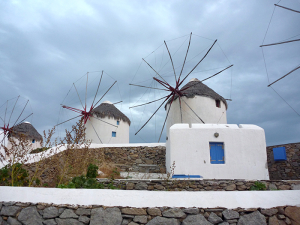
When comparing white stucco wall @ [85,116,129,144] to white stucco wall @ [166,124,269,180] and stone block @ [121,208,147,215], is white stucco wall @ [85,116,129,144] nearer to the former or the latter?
white stucco wall @ [166,124,269,180]

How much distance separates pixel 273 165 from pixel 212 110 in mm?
4164

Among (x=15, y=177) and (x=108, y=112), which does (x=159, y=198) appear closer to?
(x=15, y=177)

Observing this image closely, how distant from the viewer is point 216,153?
9062mm

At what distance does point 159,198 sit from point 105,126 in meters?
13.4

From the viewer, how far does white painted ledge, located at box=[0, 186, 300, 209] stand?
4.76 meters

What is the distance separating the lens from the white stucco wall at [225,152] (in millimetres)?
8812

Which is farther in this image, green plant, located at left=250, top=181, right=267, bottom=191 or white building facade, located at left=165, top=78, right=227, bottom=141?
white building facade, located at left=165, top=78, right=227, bottom=141

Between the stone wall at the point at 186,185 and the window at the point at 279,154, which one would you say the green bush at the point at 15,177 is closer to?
the stone wall at the point at 186,185

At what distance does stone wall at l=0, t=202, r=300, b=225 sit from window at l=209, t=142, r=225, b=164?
13.5ft

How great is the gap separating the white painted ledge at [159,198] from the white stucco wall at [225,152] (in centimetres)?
380

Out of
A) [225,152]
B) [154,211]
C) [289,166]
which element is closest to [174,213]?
[154,211]

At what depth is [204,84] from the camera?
15336 mm

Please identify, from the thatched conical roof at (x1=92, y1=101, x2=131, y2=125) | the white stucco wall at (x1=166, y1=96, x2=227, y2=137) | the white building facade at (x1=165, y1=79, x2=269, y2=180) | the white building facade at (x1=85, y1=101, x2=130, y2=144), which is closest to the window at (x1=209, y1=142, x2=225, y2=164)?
the white building facade at (x1=165, y1=79, x2=269, y2=180)

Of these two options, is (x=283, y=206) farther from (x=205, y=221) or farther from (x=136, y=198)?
(x=136, y=198)
